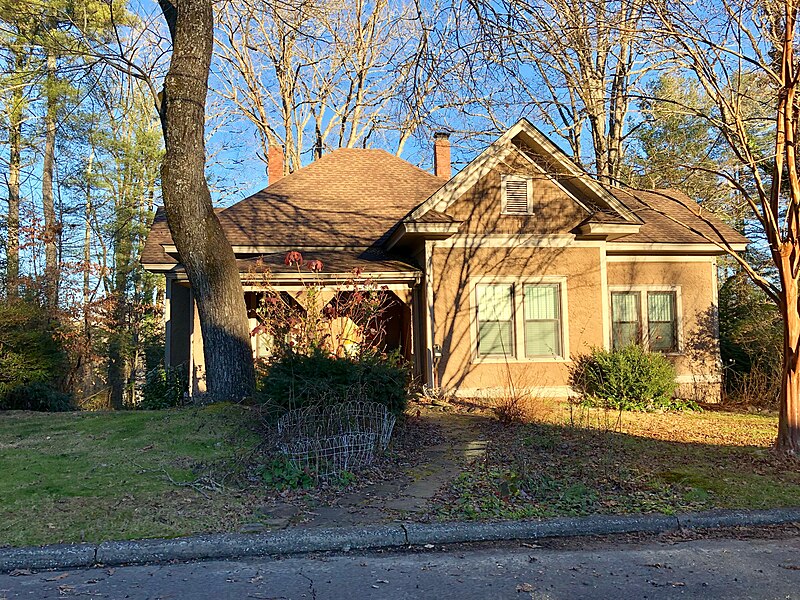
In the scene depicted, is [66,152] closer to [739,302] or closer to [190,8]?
[190,8]

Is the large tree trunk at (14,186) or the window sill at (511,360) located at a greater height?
the large tree trunk at (14,186)

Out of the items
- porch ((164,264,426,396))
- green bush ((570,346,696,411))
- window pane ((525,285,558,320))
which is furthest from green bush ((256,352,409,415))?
green bush ((570,346,696,411))

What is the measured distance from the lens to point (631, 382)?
12.5 meters

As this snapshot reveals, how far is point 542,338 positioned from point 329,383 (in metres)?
6.86

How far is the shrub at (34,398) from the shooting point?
13.3 m

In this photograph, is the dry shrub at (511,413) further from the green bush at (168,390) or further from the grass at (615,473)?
the green bush at (168,390)

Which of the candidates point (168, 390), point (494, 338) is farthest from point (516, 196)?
point (168, 390)

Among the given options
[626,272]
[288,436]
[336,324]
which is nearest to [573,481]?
[288,436]

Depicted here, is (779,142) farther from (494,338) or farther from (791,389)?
(494,338)

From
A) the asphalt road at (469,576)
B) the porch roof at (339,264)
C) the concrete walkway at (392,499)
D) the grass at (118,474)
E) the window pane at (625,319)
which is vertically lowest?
the asphalt road at (469,576)

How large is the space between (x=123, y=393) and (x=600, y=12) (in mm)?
23364

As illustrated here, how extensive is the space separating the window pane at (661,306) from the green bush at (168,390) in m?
10.7

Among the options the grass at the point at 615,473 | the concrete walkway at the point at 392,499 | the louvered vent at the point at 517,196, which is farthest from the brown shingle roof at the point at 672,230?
the concrete walkway at the point at 392,499

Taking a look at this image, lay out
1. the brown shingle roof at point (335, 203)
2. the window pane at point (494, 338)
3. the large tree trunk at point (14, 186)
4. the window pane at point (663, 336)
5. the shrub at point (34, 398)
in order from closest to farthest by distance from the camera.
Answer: the window pane at point (494, 338)
the shrub at point (34, 398)
the window pane at point (663, 336)
the brown shingle roof at point (335, 203)
the large tree trunk at point (14, 186)
